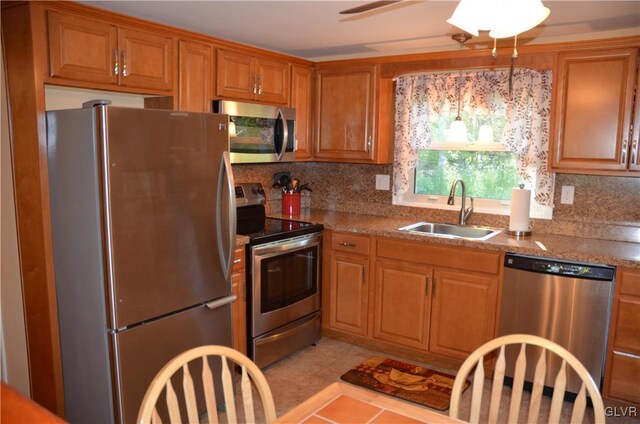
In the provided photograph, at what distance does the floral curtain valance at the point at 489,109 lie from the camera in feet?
11.2

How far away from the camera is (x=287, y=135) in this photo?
373 cm

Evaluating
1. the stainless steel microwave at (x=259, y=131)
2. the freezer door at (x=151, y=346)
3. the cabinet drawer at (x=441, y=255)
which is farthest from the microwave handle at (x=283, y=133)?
the freezer door at (x=151, y=346)

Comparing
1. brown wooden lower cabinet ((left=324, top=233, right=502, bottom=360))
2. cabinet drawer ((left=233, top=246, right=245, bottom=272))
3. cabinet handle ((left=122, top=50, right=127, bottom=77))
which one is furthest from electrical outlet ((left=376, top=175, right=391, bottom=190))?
cabinet handle ((left=122, top=50, right=127, bottom=77))

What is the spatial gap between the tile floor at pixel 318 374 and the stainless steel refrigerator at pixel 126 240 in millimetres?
722

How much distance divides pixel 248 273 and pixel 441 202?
1623 millimetres

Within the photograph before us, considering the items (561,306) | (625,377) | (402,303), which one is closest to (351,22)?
(402,303)

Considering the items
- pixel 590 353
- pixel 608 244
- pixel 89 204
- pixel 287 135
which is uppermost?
pixel 287 135

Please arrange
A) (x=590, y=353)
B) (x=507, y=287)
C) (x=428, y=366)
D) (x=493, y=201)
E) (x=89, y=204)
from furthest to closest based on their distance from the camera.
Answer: (x=493, y=201) < (x=428, y=366) < (x=507, y=287) < (x=590, y=353) < (x=89, y=204)

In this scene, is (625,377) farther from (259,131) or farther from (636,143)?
(259,131)

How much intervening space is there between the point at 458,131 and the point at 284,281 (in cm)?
164

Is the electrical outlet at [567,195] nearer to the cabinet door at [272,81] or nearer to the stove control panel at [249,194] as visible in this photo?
the cabinet door at [272,81]

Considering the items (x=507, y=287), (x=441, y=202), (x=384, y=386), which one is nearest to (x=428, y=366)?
(x=384, y=386)

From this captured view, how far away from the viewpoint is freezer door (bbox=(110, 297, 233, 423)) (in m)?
2.33

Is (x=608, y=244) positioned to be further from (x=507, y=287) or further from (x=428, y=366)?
(x=428, y=366)
